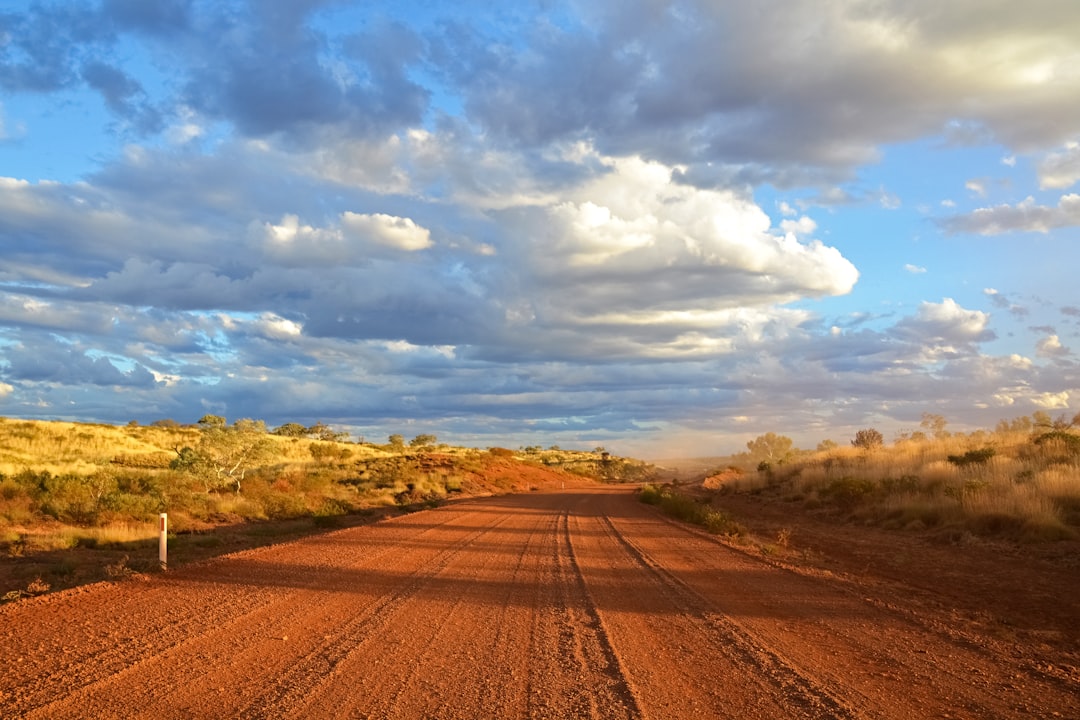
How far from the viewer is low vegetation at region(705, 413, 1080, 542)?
63.3 feet

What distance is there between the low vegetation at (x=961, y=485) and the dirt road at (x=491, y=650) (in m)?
9.13

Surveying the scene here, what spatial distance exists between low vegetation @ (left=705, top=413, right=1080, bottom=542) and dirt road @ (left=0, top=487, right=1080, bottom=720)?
913 cm

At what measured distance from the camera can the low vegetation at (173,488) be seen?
747 inches

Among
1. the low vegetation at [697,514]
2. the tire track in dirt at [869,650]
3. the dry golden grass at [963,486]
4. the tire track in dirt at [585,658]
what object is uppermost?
the dry golden grass at [963,486]

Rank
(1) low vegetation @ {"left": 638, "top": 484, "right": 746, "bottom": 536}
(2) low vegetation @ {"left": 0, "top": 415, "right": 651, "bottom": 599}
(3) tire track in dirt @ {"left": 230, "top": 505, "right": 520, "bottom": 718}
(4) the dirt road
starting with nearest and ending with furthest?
(3) tire track in dirt @ {"left": 230, "top": 505, "right": 520, "bottom": 718} < (4) the dirt road < (2) low vegetation @ {"left": 0, "top": 415, "right": 651, "bottom": 599} < (1) low vegetation @ {"left": 638, "top": 484, "right": 746, "bottom": 536}

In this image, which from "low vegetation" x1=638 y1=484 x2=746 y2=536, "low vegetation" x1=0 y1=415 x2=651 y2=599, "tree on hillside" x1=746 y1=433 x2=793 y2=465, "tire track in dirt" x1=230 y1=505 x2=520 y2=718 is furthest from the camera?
"tree on hillside" x1=746 y1=433 x2=793 y2=465

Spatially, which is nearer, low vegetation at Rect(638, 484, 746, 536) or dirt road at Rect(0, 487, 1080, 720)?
dirt road at Rect(0, 487, 1080, 720)

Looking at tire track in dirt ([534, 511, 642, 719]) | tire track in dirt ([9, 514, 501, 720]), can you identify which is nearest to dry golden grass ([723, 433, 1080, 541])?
tire track in dirt ([534, 511, 642, 719])

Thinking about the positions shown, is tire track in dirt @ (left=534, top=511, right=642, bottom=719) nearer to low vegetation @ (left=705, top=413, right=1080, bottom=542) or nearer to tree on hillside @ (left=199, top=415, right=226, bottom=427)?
low vegetation @ (left=705, top=413, right=1080, bottom=542)

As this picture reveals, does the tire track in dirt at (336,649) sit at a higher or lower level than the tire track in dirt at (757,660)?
higher

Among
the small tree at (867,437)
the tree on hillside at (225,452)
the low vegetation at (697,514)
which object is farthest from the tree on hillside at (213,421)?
the small tree at (867,437)

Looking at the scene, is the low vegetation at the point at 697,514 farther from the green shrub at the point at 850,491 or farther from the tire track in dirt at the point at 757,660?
the tire track in dirt at the point at 757,660

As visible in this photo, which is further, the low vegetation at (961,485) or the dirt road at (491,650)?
the low vegetation at (961,485)

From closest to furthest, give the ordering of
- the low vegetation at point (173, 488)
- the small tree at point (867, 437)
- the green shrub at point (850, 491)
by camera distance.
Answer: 1. the low vegetation at point (173, 488)
2. the green shrub at point (850, 491)
3. the small tree at point (867, 437)
